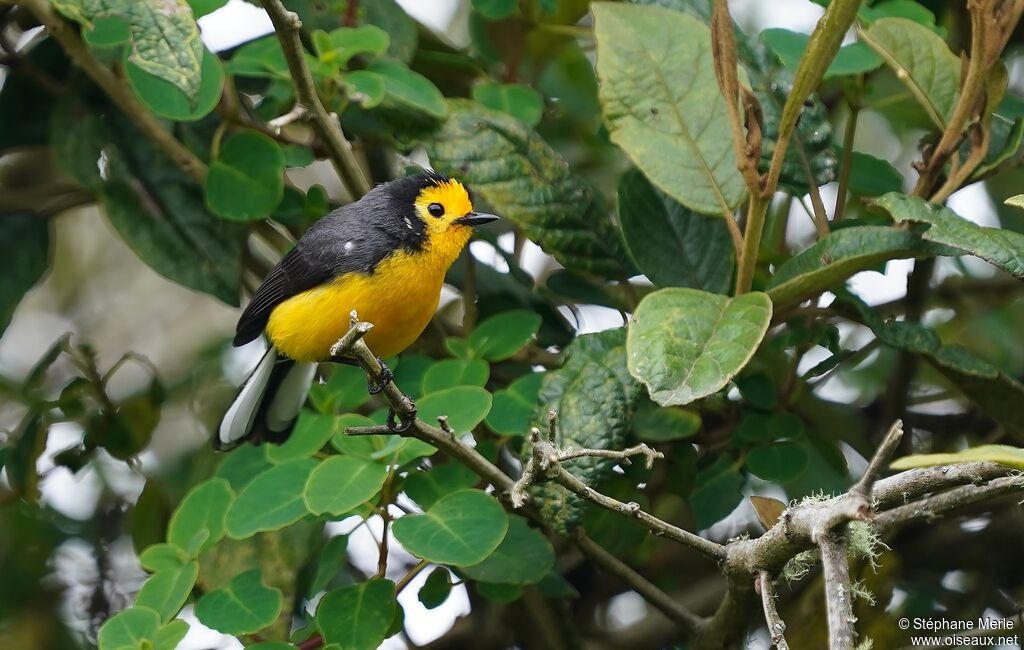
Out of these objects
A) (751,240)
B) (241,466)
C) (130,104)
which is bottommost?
(241,466)

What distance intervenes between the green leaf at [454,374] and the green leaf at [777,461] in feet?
2.12

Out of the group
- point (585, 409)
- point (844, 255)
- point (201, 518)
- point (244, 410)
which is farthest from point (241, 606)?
point (844, 255)

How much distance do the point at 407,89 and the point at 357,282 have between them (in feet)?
1.85

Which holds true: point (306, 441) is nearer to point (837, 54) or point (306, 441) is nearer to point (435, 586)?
point (435, 586)

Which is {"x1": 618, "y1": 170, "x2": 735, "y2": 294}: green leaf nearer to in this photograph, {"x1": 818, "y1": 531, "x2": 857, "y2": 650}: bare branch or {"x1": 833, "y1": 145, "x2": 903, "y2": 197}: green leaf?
{"x1": 833, "y1": 145, "x2": 903, "y2": 197}: green leaf

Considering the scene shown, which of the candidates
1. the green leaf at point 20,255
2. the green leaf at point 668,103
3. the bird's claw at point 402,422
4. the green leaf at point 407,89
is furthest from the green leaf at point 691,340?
the green leaf at point 20,255

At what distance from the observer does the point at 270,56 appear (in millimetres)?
2760

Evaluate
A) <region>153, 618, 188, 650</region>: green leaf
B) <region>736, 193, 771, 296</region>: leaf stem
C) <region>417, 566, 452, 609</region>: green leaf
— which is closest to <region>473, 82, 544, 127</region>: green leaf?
<region>736, 193, 771, 296</region>: leaf stem

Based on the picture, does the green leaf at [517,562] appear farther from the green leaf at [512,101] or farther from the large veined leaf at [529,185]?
the green leaf at [512,101]

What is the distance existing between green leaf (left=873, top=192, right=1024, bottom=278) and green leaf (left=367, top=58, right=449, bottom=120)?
1049mm

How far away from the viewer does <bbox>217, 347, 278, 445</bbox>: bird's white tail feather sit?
9.99 feet

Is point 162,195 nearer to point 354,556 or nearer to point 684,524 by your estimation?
point 354,556

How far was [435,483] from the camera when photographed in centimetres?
243

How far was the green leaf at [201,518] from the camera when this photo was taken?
2408 millimetres
